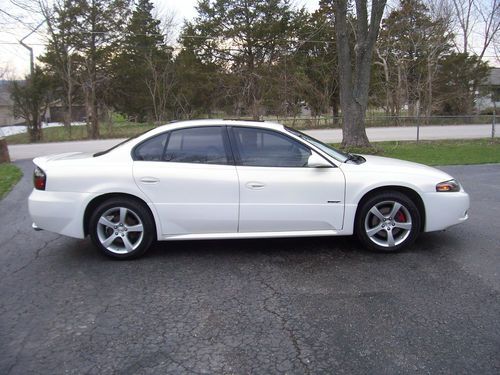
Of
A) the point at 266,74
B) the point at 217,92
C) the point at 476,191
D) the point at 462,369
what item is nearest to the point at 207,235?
the point at 462,369

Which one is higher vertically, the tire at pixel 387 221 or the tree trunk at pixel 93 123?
the tree trunk at pixel 93 123

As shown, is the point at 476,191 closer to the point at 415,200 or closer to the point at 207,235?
the point at 415,200

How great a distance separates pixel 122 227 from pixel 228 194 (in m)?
1.17

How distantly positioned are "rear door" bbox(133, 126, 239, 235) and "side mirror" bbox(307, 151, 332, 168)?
0.80 metres

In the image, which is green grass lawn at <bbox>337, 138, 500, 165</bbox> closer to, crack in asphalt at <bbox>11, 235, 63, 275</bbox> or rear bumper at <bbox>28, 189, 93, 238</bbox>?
crack in asphalt at <bbox>11, 235, 63, 275</bbox>

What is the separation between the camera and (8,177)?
11211 mm

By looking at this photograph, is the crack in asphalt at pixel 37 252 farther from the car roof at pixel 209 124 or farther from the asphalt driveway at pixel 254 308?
the car roof at pixel 209 124

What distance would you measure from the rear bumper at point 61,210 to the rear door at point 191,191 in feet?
2.20

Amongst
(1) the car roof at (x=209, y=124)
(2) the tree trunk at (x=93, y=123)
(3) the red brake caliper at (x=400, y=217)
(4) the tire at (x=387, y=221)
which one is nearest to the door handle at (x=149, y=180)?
(1) the car roof at (x=209, y=124)

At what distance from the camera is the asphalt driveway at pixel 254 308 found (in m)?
2.91

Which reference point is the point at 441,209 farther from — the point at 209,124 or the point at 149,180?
the point at 149,180

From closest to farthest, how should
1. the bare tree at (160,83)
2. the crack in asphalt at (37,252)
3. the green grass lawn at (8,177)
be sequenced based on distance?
the crack in asphalt at (37,252), the green grass lawn at (8,177), the bare tree at (160,83)

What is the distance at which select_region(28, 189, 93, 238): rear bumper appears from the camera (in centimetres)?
469

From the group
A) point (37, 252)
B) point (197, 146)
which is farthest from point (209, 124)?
point (37, 252)
